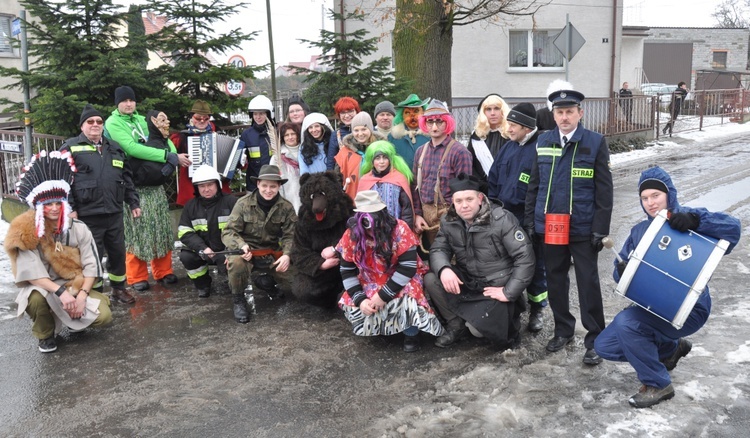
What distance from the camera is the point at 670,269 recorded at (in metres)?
3.73

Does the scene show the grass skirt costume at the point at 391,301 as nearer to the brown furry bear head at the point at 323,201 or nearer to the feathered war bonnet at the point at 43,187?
the brown furry bear head at the point at 323,201

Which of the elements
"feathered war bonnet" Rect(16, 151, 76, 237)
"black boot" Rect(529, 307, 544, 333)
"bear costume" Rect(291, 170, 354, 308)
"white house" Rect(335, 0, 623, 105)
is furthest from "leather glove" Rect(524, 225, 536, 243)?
"white house" Rect(335, 0, 623, 105)

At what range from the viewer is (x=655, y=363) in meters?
3.95

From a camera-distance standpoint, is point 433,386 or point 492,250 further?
point 492,250

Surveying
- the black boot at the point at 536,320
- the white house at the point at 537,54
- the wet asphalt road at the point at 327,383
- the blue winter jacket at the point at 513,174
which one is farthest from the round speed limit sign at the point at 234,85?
the white house at the point at 537,54

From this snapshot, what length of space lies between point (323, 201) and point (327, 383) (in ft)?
5.77

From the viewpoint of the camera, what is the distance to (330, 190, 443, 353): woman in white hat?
5.03 meters

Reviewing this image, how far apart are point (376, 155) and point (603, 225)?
2116mm

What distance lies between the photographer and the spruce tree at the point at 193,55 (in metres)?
8.81

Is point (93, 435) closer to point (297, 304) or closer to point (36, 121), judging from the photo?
point (297, 304)

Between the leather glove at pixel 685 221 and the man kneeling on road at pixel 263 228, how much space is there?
3.45m

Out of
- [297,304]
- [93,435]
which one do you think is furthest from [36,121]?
[93,435]

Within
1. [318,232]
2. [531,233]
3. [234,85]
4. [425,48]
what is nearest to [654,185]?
[531,233]

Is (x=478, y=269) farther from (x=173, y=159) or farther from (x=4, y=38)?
(x=4, y=38)
